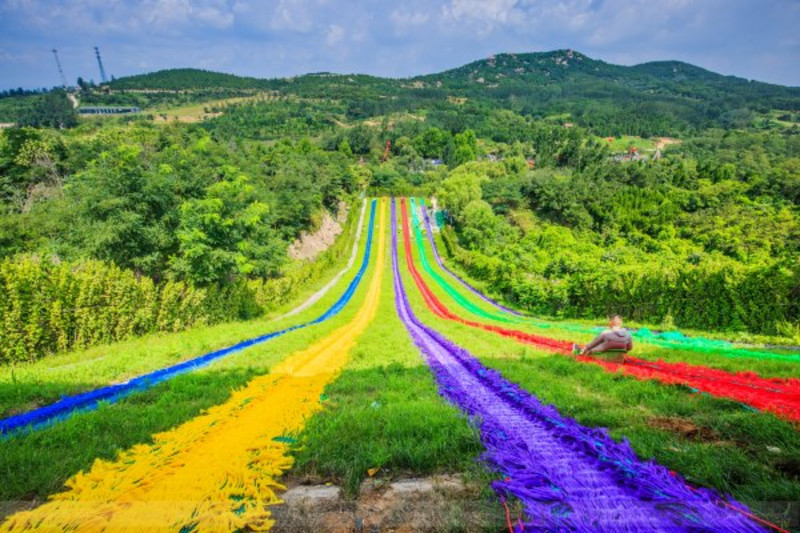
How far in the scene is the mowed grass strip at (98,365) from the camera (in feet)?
20.5

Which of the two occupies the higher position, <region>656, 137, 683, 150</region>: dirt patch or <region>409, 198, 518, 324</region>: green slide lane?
<region>656, 137, 683, 150</region>: dirt patch

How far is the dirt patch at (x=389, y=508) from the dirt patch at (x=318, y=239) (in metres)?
44.8

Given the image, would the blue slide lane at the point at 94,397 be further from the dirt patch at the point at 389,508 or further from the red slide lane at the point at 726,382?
the red slide lane at the point at 726,382

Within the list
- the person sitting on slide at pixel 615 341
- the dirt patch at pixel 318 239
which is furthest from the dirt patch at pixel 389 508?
the dirt patch at pixel 318 239

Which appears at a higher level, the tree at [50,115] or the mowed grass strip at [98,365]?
the tree at [50,115]

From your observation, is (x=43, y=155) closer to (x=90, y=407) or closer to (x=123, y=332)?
(x=123, y=332)

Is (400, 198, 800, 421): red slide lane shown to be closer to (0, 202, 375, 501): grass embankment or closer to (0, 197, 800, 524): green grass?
(0, 197, 800, 524): green grass

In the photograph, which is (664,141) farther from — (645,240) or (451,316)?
(451,316)

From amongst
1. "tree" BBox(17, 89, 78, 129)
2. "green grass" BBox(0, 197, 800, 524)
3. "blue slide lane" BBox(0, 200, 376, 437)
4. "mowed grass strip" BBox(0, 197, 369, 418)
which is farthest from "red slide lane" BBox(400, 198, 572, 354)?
"tree" BBox(17, 89, 78, 129)

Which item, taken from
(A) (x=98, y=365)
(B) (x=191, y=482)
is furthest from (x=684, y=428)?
(A) (x=98, y=365)

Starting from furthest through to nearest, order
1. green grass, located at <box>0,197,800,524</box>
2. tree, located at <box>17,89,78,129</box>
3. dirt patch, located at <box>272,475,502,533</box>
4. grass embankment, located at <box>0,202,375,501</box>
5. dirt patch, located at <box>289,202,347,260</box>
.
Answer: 1. tree, located at <box>17,89,78,129</box>
2. dirt patch, located at <box>289,202,347,260</box>
3. grass embankment, located at <box>0,202,375,501</box>
4. green grass, located at <box>0,197,800,524</box>
5. dirt patch, located at <box>272,475,502,533</box>

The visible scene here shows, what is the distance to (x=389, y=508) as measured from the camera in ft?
8.44

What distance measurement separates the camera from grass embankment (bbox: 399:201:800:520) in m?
2.65

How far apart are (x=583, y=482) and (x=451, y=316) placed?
70.2 feet
